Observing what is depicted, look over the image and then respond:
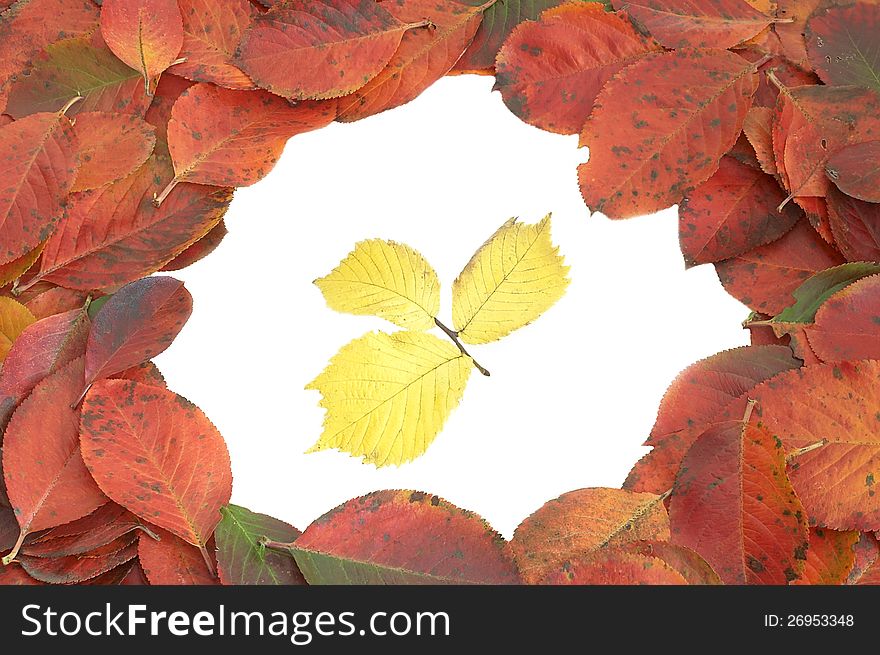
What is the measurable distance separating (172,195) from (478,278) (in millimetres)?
274

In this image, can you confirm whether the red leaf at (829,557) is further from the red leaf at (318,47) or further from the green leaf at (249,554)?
the red leaf at (318,47)

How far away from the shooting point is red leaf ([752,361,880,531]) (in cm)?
68

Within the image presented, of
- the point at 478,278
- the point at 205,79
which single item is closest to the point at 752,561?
the point at 478,278

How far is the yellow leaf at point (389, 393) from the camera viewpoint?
73 cm

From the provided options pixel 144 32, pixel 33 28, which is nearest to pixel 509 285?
pixel 144 32

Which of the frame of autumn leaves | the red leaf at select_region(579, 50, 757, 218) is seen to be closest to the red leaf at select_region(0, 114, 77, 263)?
the frame of autumn leaves

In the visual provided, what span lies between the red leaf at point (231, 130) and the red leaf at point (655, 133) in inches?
9.6

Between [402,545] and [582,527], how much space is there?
0.48 ft

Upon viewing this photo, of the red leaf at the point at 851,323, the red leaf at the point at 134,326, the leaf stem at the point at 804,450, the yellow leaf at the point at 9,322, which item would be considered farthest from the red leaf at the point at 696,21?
the yellow leaf at the point at 9,322

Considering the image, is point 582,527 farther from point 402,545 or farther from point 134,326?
point 134,326

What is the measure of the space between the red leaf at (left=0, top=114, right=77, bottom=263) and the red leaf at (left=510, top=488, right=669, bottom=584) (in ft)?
1.53

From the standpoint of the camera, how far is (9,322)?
0.71 m

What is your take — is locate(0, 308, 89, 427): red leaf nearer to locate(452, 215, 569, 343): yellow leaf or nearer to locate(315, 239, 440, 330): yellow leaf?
locate(315, 239, 440, 330): yellow leaf

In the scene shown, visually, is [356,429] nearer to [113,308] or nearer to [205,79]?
[113,308]
